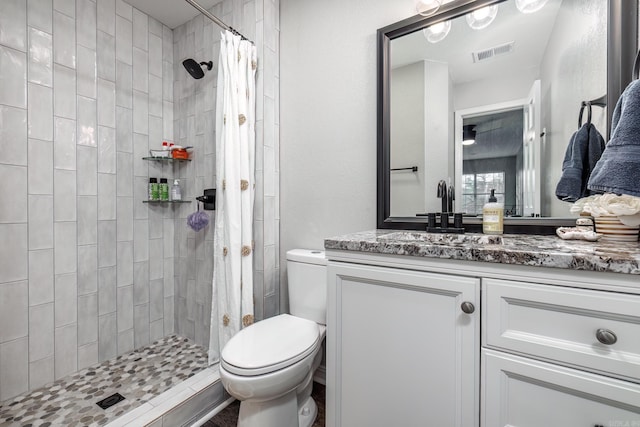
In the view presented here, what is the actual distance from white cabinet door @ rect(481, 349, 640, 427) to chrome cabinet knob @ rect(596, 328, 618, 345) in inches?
3.3

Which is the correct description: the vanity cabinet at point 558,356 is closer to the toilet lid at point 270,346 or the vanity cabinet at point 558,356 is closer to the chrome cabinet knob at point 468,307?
the chrome cabinet knob at point 468,307

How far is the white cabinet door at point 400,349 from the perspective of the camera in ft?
2.47

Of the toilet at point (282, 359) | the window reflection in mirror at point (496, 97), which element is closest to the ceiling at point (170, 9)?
the window reflection in mirror at point (496, 97)

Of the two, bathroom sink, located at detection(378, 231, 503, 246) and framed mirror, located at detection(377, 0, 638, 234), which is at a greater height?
framed mirror, located at detection(377, 0, 638, 234)

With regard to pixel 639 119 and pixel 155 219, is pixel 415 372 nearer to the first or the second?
pixel 639 119

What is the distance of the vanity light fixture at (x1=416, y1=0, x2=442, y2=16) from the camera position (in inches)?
47.0

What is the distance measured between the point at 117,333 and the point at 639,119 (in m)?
2.64

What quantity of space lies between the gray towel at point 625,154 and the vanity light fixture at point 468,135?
1.70 ft

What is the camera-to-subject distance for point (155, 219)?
2.06 metres

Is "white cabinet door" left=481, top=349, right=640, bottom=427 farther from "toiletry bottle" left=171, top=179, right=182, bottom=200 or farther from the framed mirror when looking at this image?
"toiletry bottle" left=171, top=179, right=182, bottom=200

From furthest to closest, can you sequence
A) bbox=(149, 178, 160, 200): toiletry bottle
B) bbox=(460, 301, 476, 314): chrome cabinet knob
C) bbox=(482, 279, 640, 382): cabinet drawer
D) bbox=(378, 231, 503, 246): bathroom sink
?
bbox=(149, 178, 160, 200): toiletry bottle < bbox=(378, 231, 503, 246): bathroom sink < bbox=(460, 301, 476, 314): chrome cabinet knob < bbox=(482, 279, 640, 382): cabinet drawer

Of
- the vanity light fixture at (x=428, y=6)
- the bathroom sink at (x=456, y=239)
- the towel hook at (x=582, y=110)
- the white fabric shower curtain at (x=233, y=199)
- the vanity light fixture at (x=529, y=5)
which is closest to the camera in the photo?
the bathroom sink at (x=456, y=239)

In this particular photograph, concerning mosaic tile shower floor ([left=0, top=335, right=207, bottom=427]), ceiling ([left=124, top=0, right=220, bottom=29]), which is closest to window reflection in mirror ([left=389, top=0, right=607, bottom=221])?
ceiling ([left=124, top=0, right=220, bottom=29])

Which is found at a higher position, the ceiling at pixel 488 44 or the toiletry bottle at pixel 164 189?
the ceiling at pixel 488 44
